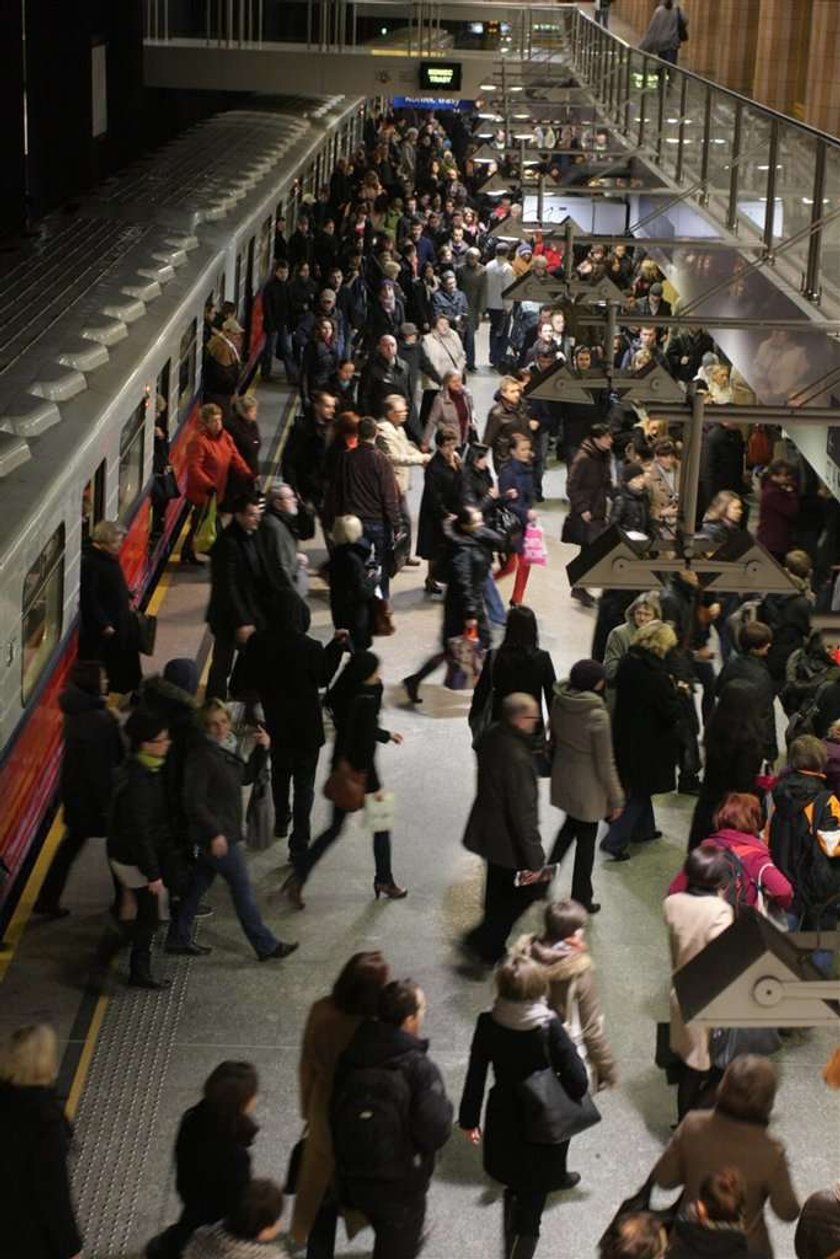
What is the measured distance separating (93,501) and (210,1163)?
22.6 ft

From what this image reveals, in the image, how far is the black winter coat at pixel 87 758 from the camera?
1014 cm

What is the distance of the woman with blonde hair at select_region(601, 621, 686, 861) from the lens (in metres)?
11.2

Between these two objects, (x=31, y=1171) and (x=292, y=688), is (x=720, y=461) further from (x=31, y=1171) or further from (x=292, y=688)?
(x=31, y=1171)

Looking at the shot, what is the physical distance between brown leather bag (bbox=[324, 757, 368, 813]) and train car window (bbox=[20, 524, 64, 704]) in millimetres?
1728

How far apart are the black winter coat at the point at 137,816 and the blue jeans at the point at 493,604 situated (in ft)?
17.7

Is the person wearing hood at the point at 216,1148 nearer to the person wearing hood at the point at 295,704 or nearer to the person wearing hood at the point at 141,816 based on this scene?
the person wearing hood at the point at 141,816

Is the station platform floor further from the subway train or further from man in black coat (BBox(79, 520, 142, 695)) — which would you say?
man in black coat (BBox(79, 520, 142, 695))

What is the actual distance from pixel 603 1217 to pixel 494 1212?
1.48 ft


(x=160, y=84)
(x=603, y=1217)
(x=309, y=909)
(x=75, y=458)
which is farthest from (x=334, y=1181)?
(x=160, y=84)

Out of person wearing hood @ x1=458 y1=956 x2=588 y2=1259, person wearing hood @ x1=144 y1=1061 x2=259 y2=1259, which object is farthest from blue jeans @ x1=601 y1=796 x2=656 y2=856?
person wearing hood @ x1=144 y1=1061 x2=259 y2=1259

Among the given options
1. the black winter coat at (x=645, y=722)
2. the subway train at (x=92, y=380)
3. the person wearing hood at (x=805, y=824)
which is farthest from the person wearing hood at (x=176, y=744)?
the person wearing hood at (x=805, y=824)

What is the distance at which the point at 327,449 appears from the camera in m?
15.8

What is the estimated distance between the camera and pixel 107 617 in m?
12.4

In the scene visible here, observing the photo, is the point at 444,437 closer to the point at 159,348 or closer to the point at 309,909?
the point at 159,348
